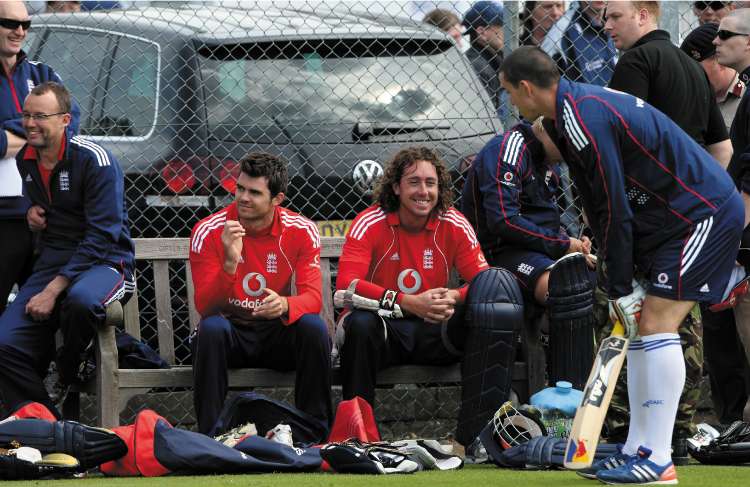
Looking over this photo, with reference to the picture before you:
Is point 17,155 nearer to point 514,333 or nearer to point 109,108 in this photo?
point 109,108

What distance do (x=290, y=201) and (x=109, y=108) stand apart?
1.08 m

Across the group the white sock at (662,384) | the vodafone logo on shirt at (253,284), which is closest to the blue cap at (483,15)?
the vodafone logo on shirt at (253,284)

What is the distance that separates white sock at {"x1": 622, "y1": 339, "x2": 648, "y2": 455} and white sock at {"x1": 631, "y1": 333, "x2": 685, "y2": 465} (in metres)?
0.04

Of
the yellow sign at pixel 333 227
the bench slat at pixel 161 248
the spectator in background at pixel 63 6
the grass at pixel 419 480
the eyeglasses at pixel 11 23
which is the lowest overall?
the grass at pixel 419 480

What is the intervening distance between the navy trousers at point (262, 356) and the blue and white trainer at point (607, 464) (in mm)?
1487

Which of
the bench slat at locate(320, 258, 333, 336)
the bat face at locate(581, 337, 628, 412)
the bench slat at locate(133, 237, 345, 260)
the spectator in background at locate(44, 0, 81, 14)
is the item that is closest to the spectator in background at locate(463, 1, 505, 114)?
the bench slat at locate(320, 258, 333, 336)

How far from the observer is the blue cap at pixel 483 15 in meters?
8.24

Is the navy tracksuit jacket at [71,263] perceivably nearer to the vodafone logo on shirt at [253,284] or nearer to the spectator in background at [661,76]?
the vodafone logo on shirt at [253,284]

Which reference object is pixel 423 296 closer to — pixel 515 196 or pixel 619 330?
pixel 515 196

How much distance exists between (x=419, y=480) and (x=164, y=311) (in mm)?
Answer: 2164

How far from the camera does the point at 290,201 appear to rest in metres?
7.66

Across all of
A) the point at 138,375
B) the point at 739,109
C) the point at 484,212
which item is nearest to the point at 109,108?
the point at 138,375

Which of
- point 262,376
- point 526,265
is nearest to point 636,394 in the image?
point 526,265

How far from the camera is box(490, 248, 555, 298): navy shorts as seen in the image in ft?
23.3
